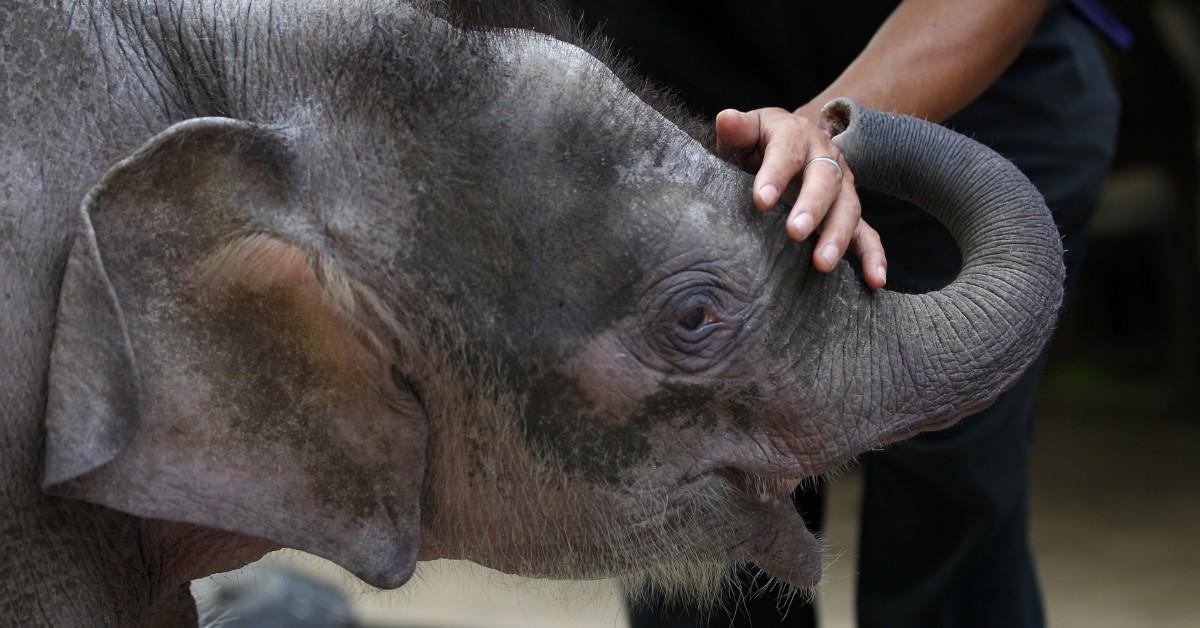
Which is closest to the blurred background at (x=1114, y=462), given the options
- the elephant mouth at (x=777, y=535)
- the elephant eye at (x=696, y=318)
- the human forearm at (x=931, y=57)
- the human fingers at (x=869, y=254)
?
the elephant mouth at (x=777, y=535)

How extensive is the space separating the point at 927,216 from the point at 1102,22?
23.2 inches

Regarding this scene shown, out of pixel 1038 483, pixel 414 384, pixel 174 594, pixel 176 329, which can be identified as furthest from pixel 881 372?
pixel 1038 483

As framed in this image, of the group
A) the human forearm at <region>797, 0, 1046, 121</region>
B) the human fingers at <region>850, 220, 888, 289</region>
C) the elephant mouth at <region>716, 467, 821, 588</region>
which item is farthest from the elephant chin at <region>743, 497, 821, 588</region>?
the human forearm at <region>797, 0, 1046, 121</region>

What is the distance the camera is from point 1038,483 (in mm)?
8898

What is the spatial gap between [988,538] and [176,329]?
71.6 inches

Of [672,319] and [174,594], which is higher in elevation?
[672,319]

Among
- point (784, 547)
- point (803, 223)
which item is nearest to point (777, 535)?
point (784, 547)

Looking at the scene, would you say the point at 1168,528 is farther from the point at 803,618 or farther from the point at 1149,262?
the point at 1149,262

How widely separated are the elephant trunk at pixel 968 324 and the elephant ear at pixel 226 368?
587 mm

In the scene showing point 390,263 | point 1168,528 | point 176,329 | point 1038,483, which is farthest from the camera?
point 1038,483

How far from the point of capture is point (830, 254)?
1.95 metres

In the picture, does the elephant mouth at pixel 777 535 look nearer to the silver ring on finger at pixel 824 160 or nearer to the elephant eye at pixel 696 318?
the elephant eye at pixel 696 318

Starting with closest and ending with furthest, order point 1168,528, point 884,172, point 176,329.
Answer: point 176,329, point 884,172, point 1168,528

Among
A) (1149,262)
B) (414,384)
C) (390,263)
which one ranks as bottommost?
(1149,262)
